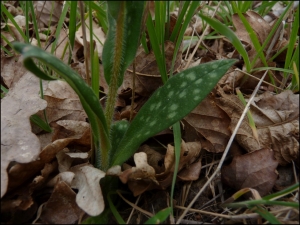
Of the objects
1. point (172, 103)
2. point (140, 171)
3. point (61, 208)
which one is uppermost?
point (172, 103)

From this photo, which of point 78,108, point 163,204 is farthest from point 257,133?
point 78,108

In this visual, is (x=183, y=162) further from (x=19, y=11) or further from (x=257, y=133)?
(x=19, y=11)

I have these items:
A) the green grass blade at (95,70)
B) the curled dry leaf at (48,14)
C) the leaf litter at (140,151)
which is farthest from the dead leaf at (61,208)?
the curled dry leaf at (48,14)

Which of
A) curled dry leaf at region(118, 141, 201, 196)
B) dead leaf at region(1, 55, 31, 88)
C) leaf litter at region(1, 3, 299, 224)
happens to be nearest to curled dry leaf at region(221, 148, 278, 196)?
leaf litter at region(1, 3, 299, 224)

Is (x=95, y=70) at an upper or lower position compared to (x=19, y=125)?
upper

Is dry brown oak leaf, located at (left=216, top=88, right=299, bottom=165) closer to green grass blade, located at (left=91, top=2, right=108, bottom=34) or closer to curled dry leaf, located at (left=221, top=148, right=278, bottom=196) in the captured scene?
curled dry leaf, located at (left=221, top=148, right=278, bottom=196)

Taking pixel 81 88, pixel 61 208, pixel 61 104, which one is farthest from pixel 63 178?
pixel 61 104

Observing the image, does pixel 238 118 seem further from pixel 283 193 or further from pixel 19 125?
pixel 19 125
